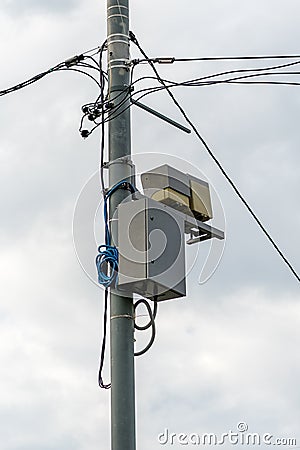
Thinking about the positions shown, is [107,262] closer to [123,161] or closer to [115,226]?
[115,226]

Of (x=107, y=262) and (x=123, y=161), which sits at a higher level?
(x=123, y=161)

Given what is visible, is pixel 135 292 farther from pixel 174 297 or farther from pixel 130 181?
pixel 130 181

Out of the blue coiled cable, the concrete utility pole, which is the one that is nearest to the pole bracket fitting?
the concrete utility pole

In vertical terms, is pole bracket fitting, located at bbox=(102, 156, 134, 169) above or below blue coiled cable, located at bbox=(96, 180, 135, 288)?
above

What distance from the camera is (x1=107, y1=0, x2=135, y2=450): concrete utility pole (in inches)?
228

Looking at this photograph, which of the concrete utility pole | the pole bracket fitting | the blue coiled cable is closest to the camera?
the concrete utility pole

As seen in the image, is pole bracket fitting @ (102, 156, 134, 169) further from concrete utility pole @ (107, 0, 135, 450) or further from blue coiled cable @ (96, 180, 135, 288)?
blue coiled cable @ (96, 180, 135, 288)

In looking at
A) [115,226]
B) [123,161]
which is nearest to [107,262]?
[115,226]

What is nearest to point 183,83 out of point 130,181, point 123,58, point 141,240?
point 123,58

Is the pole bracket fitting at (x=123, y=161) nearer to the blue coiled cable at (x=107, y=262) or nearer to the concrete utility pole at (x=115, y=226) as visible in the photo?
the concrete utility pole at (x=115, y=226)

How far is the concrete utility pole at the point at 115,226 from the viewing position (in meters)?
5.80

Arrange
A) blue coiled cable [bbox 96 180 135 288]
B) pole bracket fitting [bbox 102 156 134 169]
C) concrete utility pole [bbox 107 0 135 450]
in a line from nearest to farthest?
concrete utility pole [bbox 107 0 135 450], blue coiled cable [bbox 96 180 135 288], pole bracket fitting [bbox 102 156 134 169]

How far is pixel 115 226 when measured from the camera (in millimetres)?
6324

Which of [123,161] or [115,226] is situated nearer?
[115,226]
